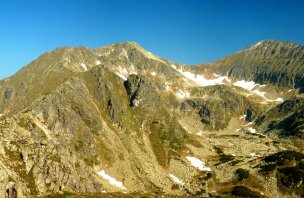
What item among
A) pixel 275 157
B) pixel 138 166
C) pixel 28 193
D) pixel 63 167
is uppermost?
pixel 275 157

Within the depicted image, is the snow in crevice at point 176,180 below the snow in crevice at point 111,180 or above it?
above

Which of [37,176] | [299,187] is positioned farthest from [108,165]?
[299,187]

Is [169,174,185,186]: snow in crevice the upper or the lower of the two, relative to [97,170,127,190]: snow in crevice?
upper

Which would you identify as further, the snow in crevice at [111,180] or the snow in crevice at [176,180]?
the snow in crevice at [176,180]

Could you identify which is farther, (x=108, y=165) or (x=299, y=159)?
(x=299, y=159)

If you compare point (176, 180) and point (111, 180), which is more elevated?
point (176, 180)

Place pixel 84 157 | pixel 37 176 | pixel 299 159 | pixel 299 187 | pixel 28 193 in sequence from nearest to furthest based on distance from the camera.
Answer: pixel 28 193
pixel 37 176
pixel 299 187
pixel 84 157
pixel 299 159

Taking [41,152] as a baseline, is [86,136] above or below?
above

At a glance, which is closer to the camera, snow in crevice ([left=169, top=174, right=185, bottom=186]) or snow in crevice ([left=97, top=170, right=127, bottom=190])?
snow in crevice ([left=97, top=170, right=127, bottom=190])

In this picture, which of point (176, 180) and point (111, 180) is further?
point (176, 180)

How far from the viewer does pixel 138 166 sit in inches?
7264

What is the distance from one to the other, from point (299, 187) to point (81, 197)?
10023 cm

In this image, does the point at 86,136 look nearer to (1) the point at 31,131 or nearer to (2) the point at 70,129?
(2) the point at 70,129

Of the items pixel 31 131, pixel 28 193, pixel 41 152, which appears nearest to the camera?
pixel 28 193
